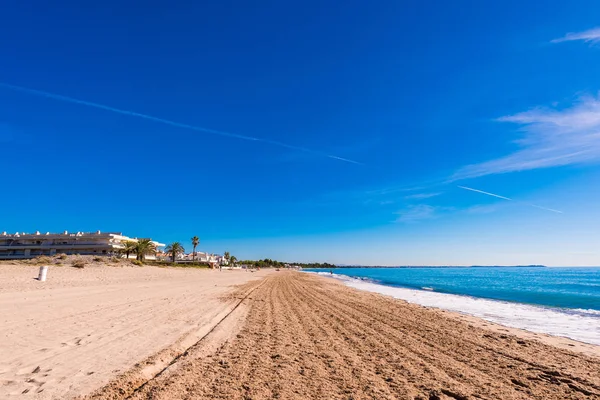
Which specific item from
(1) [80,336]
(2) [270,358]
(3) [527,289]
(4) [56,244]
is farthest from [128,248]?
(2) [270,358]

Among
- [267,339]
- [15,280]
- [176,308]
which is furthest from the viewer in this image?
[15,280]

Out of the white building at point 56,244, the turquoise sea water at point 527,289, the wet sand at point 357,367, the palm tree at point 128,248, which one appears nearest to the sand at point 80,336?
the wet sand at point 357,367

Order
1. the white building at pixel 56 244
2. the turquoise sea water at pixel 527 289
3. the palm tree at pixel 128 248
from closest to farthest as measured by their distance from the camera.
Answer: the turquoise sea water at pixel 527 289 → the palm tree at pixel 128 248 → the white building at pixel 56 244

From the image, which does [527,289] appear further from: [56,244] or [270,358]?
[56,244]

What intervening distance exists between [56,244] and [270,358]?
245 ft

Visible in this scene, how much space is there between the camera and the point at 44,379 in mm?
4898

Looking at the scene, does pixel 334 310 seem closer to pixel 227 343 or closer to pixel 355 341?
pixel 355 341

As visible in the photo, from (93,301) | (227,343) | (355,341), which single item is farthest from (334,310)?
(93,301)

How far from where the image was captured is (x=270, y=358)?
21.2ft

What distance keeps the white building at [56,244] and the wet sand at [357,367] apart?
212ft

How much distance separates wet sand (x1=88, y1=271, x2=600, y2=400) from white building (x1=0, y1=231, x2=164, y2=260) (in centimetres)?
6472

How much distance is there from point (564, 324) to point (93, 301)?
19.9 m

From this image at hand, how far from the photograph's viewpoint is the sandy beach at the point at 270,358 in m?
4.82

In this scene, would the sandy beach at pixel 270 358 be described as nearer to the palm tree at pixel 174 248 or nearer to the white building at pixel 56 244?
the white building at pixel 56 244
